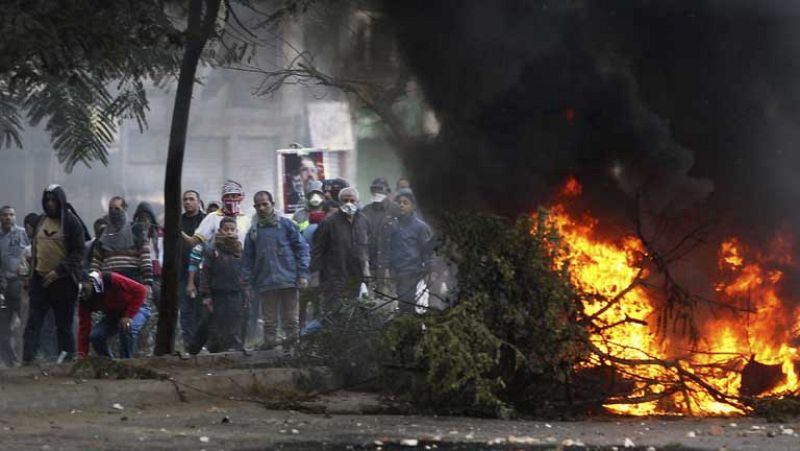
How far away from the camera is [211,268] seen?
1336 cm

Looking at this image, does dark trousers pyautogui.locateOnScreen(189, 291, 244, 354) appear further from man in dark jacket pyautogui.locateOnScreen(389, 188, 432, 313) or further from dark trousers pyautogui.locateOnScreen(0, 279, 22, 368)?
dark trousers pyautogui.locateOnScreen(0, 279, 22, 368)

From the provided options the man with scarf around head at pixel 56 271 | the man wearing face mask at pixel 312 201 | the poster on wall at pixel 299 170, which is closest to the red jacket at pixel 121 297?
the man with scarf around head at pixel 56 271

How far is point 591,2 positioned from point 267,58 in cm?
453

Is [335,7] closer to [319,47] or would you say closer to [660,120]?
[319,47]

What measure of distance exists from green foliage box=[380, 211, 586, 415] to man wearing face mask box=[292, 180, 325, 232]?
6.01 metres

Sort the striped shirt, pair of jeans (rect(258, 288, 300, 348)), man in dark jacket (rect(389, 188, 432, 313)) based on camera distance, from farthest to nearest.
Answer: man in dark jacket (rect(389, 188, 432, 313)), pair of jeans (rect(258, 288, 300, 348)), the striped shirt

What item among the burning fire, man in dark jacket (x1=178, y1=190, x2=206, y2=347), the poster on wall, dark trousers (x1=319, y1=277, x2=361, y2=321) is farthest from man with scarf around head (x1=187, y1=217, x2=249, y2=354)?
the poster on wall

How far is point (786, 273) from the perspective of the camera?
423 inches

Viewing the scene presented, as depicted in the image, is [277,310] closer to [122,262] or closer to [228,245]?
[228,245]

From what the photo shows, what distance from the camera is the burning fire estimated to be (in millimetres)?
9383

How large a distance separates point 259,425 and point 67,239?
3.95 m

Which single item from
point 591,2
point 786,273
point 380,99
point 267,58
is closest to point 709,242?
point 786,273

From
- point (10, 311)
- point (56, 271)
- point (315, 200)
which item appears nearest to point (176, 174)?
point (56, 271)

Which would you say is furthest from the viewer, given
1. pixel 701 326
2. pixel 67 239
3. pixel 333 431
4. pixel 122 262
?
pixel 122 262
